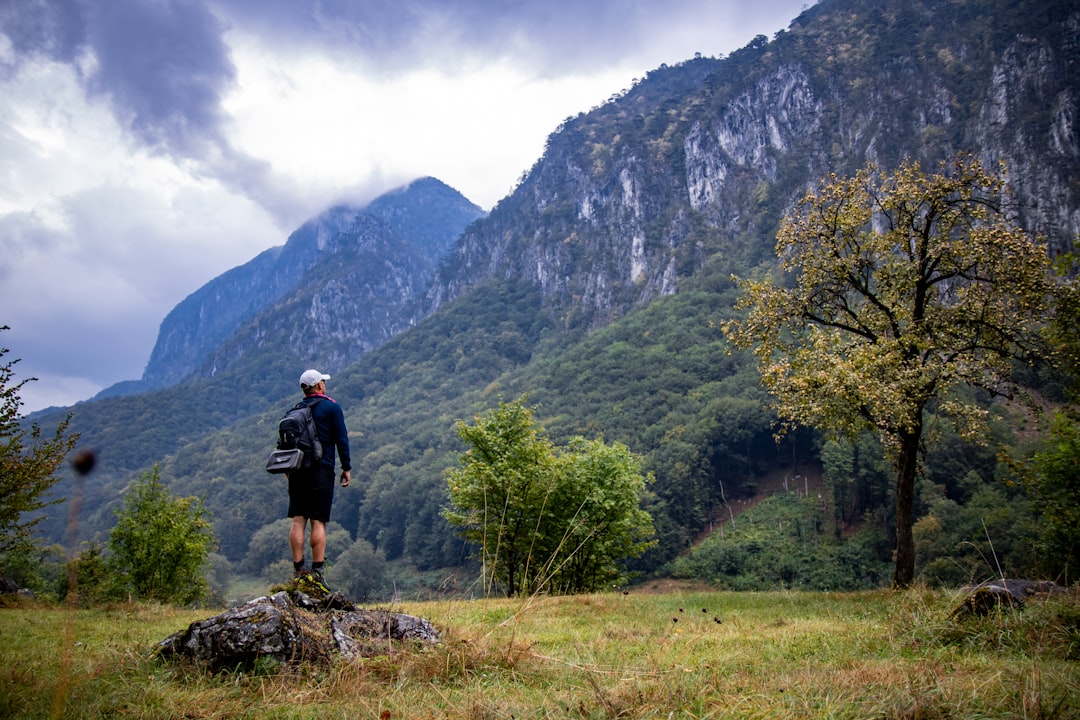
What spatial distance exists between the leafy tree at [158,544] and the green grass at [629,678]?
72.6ft

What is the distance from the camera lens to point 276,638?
4375 mm

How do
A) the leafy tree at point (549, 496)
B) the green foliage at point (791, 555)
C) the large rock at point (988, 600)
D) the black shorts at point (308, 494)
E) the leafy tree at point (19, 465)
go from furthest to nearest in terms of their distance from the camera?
the green foliage at point (791, 555)
the leafy tree at point (549, 496)
the leafy tree at point (19, 465)
the black shorts at point (308, 494)
the large rock at point (988, 600)

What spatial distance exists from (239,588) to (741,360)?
3933 inches

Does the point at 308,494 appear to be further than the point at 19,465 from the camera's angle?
No

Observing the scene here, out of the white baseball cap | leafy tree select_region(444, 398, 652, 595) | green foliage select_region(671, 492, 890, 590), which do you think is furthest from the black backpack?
green foliage select_region(671, 492, 890, 590)

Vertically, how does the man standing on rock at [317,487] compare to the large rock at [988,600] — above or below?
above

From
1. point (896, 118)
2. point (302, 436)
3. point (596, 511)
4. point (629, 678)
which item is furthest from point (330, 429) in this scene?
point (896, 118)

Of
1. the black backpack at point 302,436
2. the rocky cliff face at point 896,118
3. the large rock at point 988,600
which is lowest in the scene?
the large rock at point 988,600

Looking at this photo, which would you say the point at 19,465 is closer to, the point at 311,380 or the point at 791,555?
the point at 311,380

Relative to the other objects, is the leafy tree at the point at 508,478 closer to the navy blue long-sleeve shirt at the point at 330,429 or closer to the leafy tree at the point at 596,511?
the leafy tree at the point at 596,511

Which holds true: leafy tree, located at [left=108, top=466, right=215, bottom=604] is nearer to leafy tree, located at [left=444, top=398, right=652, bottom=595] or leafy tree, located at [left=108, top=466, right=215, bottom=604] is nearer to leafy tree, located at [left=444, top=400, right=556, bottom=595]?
leafy tree, located at [left=444, top=398, right=652, bottom=595]

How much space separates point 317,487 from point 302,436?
0.64 metres

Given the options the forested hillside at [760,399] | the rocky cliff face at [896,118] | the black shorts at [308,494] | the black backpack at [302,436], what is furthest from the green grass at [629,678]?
the rocky cliff face at [896,118]

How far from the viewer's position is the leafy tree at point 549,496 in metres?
18.5
